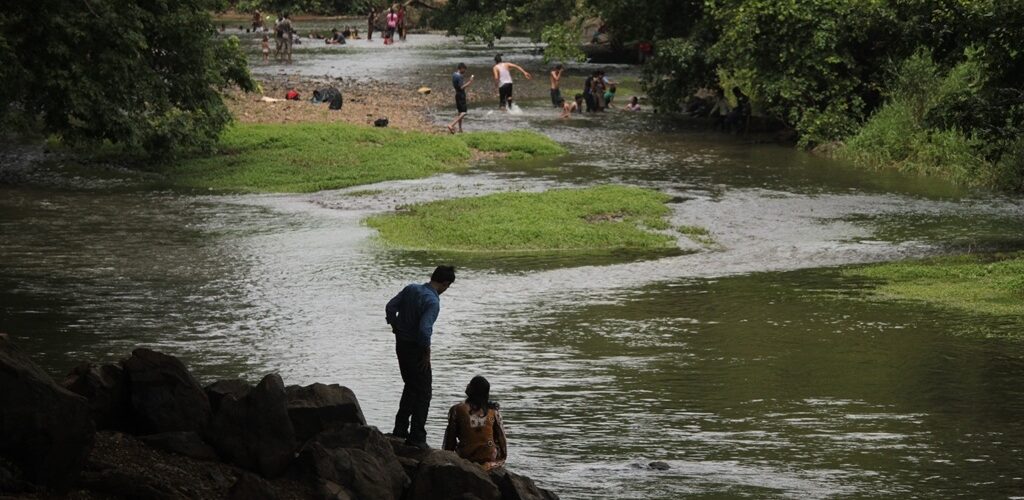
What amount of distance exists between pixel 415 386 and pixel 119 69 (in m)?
14.0

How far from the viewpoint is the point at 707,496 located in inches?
456

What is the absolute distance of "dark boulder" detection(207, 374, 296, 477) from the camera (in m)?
10.5

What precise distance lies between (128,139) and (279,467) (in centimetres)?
1640

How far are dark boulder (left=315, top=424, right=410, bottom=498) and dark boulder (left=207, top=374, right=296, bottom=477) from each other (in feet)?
0.94

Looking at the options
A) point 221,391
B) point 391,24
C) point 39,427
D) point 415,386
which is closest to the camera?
point 39,427

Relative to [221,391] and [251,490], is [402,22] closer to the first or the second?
[221,391]

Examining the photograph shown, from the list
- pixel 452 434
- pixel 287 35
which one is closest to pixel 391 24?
pixel 287 35

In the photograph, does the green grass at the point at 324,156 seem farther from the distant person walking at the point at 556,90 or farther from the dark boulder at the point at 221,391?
the dark boulder at the point at 221,391

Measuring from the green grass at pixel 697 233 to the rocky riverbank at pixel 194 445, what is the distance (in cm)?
1359

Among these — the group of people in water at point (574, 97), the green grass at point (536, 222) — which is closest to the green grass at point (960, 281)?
the green grass at point (536, 222)

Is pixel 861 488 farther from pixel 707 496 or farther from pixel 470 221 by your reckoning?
pixel 470 221

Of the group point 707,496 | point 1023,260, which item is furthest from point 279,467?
point 1023,260

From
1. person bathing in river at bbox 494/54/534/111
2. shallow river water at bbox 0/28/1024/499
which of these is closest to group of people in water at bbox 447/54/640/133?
person bathing in river at bbox 494/54/534/111

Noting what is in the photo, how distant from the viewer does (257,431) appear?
414 inches
